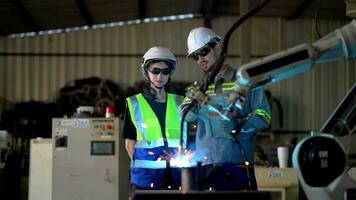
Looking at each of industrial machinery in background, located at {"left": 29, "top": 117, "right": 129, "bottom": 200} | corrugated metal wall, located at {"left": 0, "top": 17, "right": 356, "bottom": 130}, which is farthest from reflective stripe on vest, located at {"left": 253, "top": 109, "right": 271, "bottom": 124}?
corrugated metal wall, located at {"left": 0, "top": 17, "right": 356, "bottom": 130}

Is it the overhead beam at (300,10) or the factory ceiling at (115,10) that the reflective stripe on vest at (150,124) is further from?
the overhead beam at (300,10)

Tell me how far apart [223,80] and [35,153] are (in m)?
4.16

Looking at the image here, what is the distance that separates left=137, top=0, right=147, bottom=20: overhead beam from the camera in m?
9.46

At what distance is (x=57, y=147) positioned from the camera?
585 centimetres

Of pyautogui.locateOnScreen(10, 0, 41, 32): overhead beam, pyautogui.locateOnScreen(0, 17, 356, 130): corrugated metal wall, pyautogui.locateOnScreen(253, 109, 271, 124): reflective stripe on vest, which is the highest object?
pyautogui.locateOnScreen(10, 0, 41, 32): overhead beam

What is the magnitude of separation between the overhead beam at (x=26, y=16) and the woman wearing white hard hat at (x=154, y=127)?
559 cm

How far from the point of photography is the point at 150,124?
3.49 m

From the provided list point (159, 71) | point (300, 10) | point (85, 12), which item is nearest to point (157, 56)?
point (159, 71)

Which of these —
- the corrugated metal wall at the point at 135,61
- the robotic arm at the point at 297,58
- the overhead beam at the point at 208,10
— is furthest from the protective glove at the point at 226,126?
the corrugated metal wall at the point at 135,61

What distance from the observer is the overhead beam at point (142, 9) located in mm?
9460

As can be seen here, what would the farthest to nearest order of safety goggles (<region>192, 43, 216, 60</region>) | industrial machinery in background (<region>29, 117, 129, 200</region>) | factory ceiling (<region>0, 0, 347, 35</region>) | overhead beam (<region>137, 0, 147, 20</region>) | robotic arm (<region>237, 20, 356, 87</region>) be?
overhead beam (<region>137, 0, 147, 20</region>)
factory ceiling (<region>0, 0, 347, 35</region>)
industrial machinery in background (<region>29, 117, 129, 200</region>)
safety goggles (<region>192, 43, 216, 60</region>)
robotic arm (<region>237, 20, 356, 87</region>)

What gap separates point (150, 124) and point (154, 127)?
3 centimetres

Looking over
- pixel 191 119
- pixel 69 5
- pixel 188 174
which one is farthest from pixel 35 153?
pixel 188 174

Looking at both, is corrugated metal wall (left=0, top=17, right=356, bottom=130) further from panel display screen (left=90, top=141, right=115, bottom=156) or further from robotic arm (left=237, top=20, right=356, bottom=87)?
robotic arm (left=237, top=20, right=356, bottom=87)
